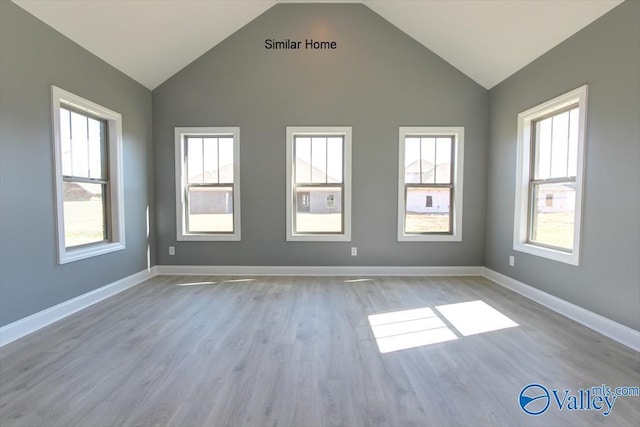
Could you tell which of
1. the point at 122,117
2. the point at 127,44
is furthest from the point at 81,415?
the point at 127,44

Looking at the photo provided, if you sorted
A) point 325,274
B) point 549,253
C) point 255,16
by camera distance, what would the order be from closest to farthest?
point 549,253
point 255,16
point 325,274

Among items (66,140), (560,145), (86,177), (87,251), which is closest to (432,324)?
Answer: (560,145)

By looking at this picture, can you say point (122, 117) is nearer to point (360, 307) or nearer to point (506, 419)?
point (360, 307)

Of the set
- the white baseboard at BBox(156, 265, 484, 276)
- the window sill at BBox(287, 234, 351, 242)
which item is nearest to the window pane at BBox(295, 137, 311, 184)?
the window sill at BBox(287, 234, 351, 242)

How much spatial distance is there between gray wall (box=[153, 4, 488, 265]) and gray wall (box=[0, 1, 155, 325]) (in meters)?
1.33

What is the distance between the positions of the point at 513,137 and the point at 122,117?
5232mm

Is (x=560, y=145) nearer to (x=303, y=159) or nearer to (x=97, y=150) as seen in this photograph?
(x=303, y=159)

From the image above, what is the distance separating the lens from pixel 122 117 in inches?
145

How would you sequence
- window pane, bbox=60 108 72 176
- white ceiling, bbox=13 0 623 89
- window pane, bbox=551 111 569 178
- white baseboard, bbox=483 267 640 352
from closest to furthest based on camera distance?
white baseboard, bbox=483 267 640 352 → white ceiling, bbox=13 0 623 89 → window pane, bbox=60 108 72 176 → window pane, bbox=551 111 569 178

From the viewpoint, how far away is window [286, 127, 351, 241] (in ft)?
14.3

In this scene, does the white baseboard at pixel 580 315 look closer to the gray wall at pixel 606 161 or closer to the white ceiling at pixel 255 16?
the gray wall at pixel 606 161

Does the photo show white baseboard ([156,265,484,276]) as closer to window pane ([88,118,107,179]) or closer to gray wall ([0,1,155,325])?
gray wall ([0,1,155,325])

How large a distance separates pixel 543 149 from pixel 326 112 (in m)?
2.89

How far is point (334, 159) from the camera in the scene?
174 inches
